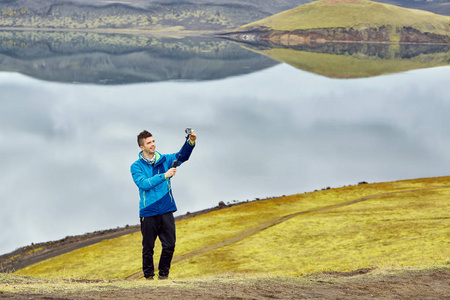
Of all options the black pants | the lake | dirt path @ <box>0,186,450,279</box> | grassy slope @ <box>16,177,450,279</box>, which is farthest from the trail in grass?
the lake

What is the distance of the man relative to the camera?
36.0 ft

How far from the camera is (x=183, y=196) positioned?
132ft

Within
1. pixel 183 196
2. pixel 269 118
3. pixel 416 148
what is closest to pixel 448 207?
pixel 183 196

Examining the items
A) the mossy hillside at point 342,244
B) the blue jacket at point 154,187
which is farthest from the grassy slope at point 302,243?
the blue jacket at point 154,187

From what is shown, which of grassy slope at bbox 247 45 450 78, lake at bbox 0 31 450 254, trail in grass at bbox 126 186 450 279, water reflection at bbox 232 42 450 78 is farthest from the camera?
water reflection at bbox 232 42 450 78

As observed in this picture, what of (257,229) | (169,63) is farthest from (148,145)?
(169,63)

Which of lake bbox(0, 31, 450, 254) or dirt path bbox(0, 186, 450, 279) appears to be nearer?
dirt path bbox(0, 186, 450, 279)

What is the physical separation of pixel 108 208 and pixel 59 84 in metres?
77.2

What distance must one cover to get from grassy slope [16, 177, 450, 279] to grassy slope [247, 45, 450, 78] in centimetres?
9681

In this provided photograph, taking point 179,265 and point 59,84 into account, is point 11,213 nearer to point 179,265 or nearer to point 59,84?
point 179,265

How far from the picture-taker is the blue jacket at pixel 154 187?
11148 millimetres

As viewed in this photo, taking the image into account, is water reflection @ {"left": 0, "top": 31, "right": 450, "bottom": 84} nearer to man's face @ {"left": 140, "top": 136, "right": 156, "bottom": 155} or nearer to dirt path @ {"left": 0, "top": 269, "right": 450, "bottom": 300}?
dirt path @ {"left": 0, "top": 269, "right": 450, "bottom": 300}

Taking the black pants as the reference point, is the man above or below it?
above

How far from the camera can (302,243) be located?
23812mm
